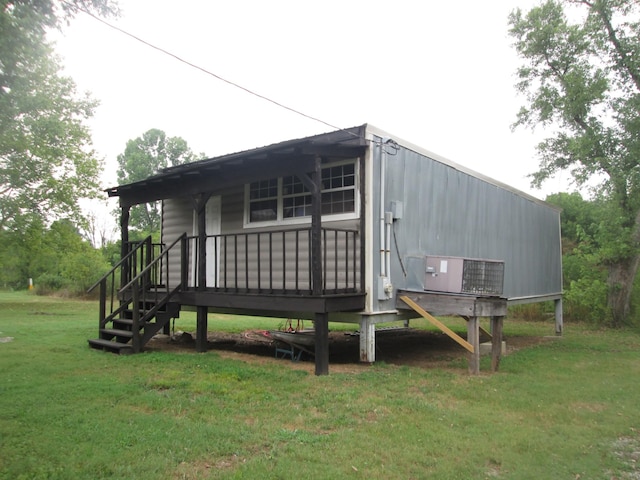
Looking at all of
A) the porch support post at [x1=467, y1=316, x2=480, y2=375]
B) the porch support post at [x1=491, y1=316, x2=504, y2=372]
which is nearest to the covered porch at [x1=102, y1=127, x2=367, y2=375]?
the porch support post at [x1=467, y1=316, x2=480, y2=375]

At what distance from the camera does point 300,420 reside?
16.2 feet

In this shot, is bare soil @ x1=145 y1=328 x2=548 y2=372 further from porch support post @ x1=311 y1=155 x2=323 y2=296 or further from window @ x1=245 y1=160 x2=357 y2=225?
window @ x1=245 y1=160 x2=357 y2=225

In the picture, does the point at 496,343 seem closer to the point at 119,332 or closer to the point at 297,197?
the point at 297,197

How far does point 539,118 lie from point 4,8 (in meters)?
16.5

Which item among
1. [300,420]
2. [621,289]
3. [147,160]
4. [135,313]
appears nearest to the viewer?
[300,420]

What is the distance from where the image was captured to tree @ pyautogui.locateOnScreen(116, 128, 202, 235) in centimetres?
3803

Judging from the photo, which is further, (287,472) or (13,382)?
(13,382)

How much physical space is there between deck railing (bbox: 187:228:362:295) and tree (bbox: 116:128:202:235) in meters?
30.7

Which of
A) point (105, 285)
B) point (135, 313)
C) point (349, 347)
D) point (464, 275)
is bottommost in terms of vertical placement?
point (349, 347)

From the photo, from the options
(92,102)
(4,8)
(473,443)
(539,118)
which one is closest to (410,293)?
(473,443)

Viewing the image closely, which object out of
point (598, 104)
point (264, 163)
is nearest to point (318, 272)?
point (264, 163)

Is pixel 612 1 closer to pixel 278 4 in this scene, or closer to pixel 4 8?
pixel 278 4

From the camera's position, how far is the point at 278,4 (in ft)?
25.8

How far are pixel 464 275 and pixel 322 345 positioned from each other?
267 cm
